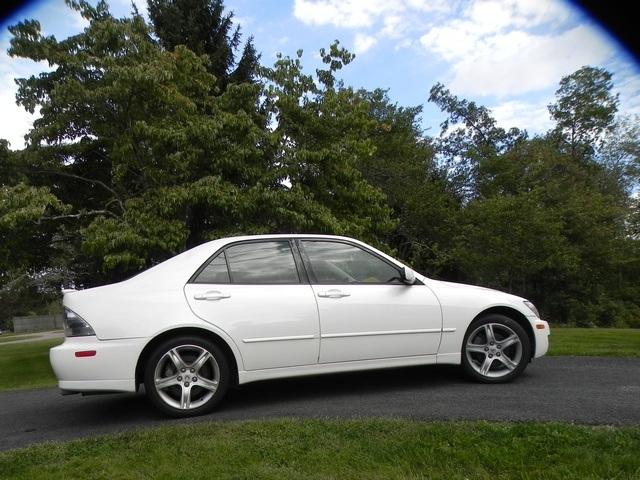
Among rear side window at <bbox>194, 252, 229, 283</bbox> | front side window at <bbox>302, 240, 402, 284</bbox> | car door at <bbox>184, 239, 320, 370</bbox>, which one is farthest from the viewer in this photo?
front side window at <bbox>302, 240, 402, 284</bbox>

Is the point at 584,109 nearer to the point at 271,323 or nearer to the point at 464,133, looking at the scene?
the point at 464,133

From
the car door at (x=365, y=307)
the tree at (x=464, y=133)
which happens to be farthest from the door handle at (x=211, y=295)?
the tree at (x=464, y=133)

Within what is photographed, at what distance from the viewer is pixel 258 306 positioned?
443 cm

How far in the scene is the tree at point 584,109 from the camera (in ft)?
109

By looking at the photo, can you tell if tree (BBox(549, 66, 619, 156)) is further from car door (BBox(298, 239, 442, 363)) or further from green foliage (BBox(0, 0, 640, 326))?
car door (BBox(298, 239, 442, 363))

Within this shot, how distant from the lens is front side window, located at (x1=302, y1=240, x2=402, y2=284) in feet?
15.9

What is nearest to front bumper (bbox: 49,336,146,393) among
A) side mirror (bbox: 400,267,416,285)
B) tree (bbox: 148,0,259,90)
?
side mirror (bbox: 400,267,416,285)

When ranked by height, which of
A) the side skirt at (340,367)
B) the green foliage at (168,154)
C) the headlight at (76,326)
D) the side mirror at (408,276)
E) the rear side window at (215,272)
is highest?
the green foliage at (168,154)

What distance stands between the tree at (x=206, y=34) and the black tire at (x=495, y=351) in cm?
1361

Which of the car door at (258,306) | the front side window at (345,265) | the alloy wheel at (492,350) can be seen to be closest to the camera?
the car door at (258,306)

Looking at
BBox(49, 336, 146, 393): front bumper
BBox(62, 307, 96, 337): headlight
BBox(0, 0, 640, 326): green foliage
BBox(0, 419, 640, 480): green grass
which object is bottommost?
BBox(0, 419, 640, 480): green grass

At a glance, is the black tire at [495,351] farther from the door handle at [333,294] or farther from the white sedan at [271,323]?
the door handle at [333,294]

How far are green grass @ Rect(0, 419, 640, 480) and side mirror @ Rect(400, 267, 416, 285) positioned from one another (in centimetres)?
149

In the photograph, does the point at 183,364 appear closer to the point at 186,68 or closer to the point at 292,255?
the point at 292,255
